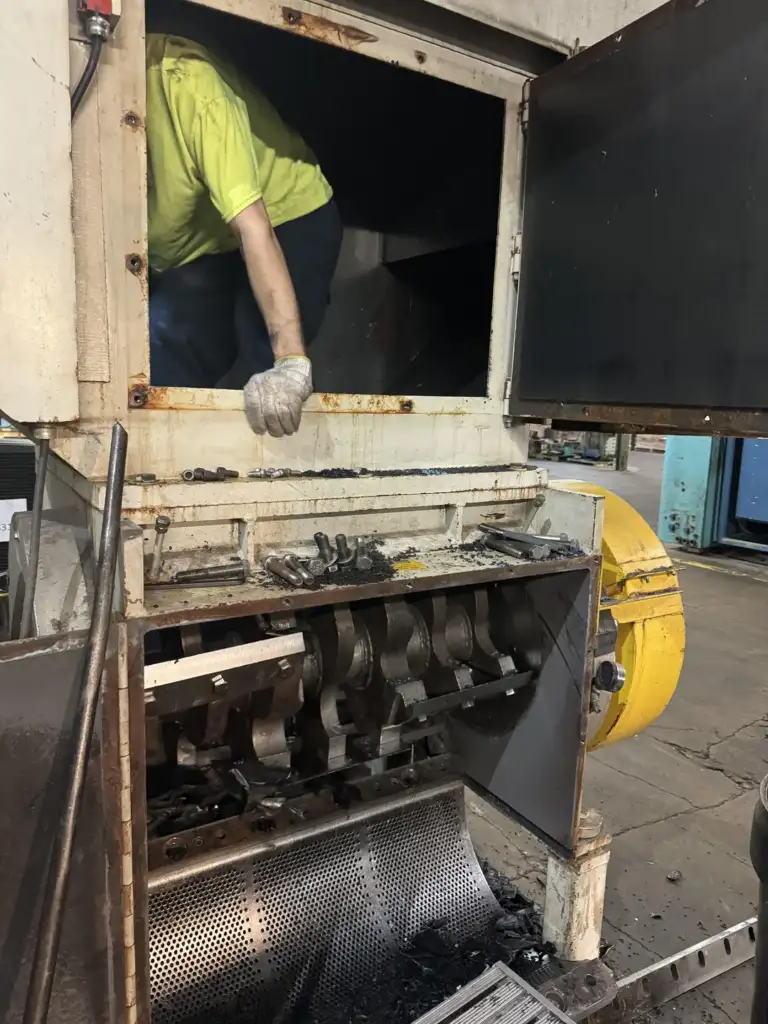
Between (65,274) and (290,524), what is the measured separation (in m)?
0.47

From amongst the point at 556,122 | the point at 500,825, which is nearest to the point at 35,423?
the point at 556,122

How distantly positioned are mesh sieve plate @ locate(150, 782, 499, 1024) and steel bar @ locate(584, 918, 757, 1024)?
0.92 ft

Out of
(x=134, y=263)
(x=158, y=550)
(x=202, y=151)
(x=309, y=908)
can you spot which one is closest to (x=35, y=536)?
(x=158, y=550)

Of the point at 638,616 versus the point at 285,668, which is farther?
the point at 638,616

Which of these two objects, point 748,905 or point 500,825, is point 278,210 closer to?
point 500,825

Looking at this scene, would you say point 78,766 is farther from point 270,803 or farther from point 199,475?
point 270,803

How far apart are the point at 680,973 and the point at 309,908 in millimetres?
777

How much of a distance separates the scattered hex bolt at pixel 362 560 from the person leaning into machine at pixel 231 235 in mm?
211

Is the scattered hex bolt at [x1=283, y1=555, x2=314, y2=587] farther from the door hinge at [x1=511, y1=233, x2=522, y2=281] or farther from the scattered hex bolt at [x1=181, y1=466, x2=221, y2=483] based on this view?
the door hinge at [x1=511, y1=233, x2=522, y2=281]

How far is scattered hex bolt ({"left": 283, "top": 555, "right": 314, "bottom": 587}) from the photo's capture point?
3.22 ft

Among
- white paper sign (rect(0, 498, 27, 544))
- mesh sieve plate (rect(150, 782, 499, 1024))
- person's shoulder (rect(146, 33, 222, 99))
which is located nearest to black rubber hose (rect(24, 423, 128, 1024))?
mesh sieve plate (rect(150, 782, 499, 1024))

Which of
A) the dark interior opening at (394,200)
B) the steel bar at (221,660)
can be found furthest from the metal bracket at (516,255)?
the steel bar at (221,660)

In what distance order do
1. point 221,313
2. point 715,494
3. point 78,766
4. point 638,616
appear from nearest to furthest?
point 78,766 → point 638,616 → point 221,313 → point 715,494

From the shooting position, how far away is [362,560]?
1078 mm
